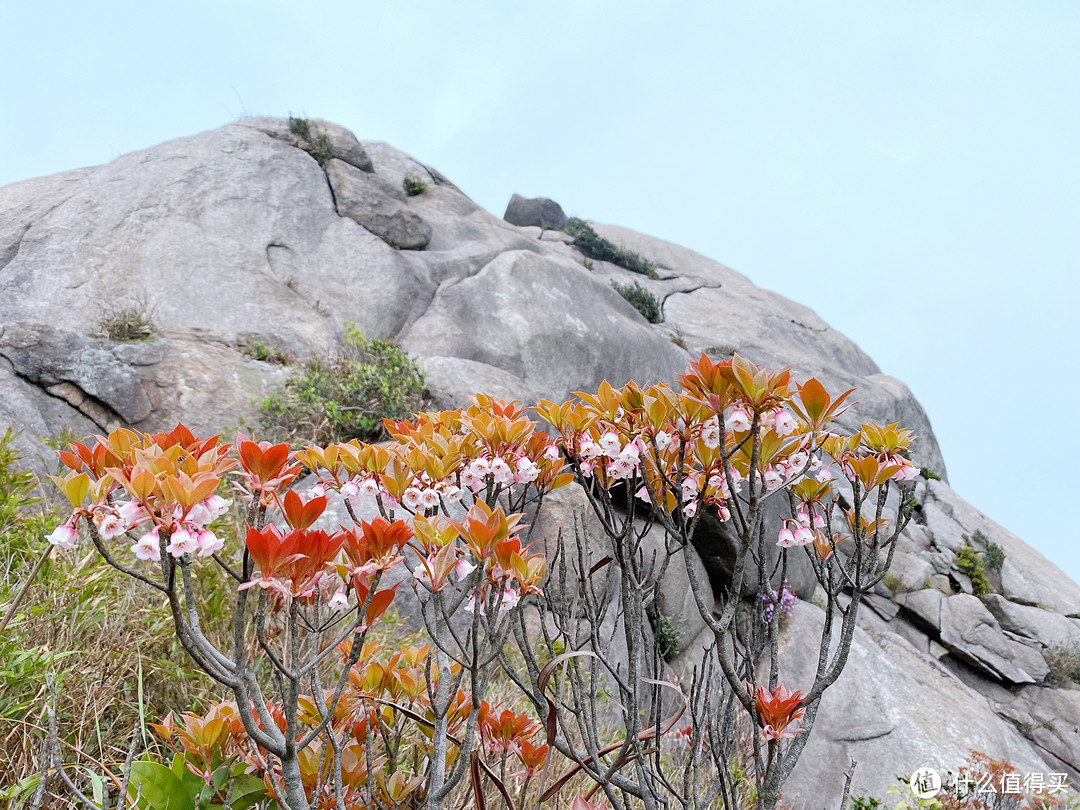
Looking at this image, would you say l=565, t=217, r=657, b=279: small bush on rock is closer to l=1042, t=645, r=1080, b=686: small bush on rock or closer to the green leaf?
l=1042, t=645, r=1080, b=686: small bush on rock

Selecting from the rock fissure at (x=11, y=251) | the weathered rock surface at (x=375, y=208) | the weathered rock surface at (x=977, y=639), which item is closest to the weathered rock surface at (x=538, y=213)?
the weathered rock surface at (x=375, y=208)

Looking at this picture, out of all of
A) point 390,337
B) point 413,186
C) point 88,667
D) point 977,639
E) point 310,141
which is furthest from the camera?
point 413,186

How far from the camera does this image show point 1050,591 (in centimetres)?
1080

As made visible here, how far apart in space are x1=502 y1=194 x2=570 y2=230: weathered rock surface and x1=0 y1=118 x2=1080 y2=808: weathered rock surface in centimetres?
710

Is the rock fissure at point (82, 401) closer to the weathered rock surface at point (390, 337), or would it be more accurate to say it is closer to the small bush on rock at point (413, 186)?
the weathered rock surface at point (390, 337)

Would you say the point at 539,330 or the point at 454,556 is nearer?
the point at 454,556

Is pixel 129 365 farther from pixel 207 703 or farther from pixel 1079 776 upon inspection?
pixel 1079 776

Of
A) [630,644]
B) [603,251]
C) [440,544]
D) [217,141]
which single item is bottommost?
[630,644]

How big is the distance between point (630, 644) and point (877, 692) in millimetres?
5219

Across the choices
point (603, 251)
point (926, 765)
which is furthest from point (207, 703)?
point (603, 251)

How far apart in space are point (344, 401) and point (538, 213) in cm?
1611

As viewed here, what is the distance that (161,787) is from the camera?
1.29 meters

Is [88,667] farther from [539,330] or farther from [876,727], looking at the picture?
[539,330]

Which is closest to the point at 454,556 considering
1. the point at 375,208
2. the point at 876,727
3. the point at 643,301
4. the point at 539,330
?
the point at 876,727
